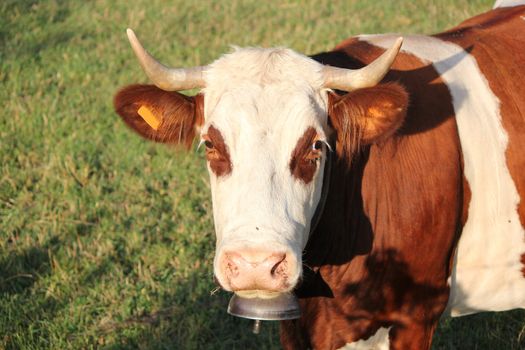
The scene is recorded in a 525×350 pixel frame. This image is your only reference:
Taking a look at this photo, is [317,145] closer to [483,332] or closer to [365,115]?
[365,115]

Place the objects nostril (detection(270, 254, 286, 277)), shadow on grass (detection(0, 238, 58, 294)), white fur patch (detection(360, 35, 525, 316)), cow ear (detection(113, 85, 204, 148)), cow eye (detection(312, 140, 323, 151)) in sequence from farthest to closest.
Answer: shadow on grass (detection(0, 238, 58, 294)) < white fur patch (detection(360, 35, 525, 316)) < cow ear (detection(113, 85, 204, 148)) < cow eye (detection(312, 140, 323, 151)) < nostril (detection(270, 254, 286, 277))

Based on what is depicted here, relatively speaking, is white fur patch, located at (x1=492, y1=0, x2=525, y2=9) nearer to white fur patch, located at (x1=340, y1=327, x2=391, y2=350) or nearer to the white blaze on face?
the white blaze on face

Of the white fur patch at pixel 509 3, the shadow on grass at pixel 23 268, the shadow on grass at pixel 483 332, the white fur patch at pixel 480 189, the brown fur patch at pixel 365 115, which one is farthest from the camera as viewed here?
the shadow on grass at pixel 23 268

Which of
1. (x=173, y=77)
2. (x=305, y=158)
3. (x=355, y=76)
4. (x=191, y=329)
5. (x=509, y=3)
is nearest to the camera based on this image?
(x=305, y=158)

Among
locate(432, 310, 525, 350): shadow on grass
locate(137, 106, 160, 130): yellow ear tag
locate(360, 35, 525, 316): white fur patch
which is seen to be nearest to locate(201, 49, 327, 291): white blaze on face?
locate(137, 106, 160, 130): yellow ear tag

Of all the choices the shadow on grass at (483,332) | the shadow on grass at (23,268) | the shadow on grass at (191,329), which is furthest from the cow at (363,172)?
the shadow on grass at (23,268)

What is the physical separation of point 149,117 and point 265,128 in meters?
0.75

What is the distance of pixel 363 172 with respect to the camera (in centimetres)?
420

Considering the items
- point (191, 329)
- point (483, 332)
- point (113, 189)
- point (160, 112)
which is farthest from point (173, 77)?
point (113, 189)

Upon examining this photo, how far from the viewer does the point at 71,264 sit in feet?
19.5

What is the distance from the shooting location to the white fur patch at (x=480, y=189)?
4359 millimetres

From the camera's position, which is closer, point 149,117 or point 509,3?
point 149,117

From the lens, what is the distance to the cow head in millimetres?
3562

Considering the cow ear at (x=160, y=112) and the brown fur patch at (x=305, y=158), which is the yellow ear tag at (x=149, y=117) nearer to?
the cow ear at (x=160, y=112)
